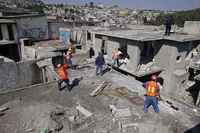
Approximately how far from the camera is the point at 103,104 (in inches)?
357

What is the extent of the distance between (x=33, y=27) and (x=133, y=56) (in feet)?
49.1

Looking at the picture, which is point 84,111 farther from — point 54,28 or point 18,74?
point 54,28

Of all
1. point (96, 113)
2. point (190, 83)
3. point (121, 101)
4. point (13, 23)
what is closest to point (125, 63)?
point (190, 83)

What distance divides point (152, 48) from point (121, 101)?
9.49m

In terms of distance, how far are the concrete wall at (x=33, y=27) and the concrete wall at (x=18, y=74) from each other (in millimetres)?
10396

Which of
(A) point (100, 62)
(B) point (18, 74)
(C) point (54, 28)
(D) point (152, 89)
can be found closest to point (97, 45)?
(A) point (100, 62)

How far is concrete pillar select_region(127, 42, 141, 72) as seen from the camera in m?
15.4

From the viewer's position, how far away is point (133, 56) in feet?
51.9

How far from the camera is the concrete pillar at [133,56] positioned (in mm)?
15377

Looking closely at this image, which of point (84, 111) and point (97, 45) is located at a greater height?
point (97, 45)

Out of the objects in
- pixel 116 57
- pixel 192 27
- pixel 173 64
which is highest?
pixel 192 27

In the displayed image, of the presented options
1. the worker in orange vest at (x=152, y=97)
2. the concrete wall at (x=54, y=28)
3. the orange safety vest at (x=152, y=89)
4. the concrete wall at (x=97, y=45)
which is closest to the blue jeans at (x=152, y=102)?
the worker in orange vest at (x=152, y=97)

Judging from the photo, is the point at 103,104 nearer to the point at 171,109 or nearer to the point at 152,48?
the point at 171,109

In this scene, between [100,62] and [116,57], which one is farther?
[116,57]
